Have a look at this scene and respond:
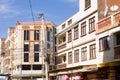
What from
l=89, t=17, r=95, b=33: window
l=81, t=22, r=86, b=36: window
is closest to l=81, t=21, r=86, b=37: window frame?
l=81, t=22, r=86, b=36: window

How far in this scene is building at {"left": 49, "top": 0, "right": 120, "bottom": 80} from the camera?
32.2 m

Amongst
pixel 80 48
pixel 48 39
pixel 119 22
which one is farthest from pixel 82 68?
pixel 48 39

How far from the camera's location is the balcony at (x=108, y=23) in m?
28.0

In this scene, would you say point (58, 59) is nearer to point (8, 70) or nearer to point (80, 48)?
point (80, 48)

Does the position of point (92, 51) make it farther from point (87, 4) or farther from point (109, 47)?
point (87, 4)

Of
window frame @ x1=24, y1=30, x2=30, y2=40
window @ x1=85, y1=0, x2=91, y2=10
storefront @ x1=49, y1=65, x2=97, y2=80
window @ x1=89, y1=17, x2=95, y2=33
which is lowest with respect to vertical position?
storefront @ x1=49, y1=65, x2=97, y2=80

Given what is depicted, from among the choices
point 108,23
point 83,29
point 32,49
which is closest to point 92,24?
point 83,29

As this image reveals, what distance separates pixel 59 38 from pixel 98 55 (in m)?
18.6

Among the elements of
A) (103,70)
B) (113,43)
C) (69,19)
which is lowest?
(103,70)

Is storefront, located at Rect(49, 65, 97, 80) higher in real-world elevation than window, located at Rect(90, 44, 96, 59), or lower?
lower

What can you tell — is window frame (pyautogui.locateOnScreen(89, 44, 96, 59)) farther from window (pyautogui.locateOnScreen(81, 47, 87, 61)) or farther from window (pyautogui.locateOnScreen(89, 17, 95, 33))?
window (pyautogui.locateOnScreen(81, 47, 87, 61))

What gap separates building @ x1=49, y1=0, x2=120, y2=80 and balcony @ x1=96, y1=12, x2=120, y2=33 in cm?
97

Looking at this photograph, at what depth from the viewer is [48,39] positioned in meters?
88.1

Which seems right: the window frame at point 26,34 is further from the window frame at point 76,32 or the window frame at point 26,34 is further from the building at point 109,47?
the building at point 109,47
